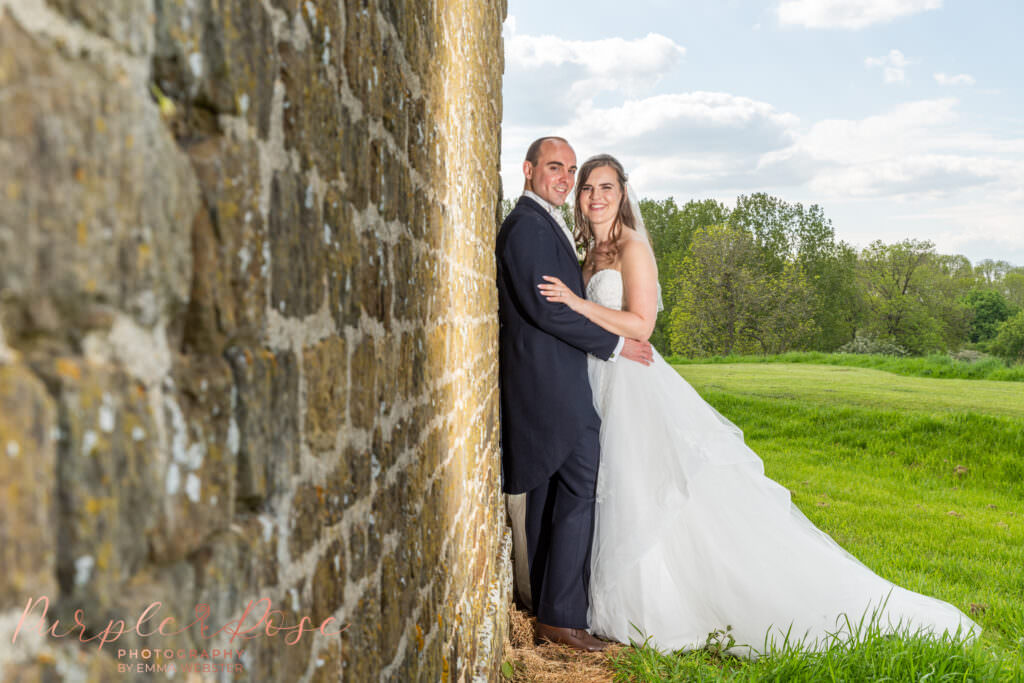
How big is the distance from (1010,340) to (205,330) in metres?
60.9

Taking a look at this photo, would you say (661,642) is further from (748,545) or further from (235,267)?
(235,267)

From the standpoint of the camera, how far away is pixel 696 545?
4.29 m

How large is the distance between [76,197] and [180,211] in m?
0.15

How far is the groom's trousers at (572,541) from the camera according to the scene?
14.3 feet

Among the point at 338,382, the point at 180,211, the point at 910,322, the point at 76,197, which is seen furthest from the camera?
the point at 910,322

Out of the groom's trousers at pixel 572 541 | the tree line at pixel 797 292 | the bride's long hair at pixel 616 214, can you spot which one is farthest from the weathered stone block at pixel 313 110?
the tree line at pixel 797 292

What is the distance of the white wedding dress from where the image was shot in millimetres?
4109

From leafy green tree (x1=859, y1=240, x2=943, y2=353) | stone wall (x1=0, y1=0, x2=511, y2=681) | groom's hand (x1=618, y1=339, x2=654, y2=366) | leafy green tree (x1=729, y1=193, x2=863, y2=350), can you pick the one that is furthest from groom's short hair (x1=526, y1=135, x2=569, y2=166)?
leafy green tree (x1=859, y1=240, x2=943, y2=353)

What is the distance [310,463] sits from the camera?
3.73 feet

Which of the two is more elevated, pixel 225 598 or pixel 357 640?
pixel 225 598

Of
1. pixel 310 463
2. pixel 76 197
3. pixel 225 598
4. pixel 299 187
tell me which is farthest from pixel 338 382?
pixel 76 197

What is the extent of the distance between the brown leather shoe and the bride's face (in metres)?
2.47

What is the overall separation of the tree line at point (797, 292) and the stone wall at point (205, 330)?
3579 centimetres

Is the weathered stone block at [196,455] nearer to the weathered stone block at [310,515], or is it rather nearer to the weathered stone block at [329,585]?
the weathered stone block at [310,515]
